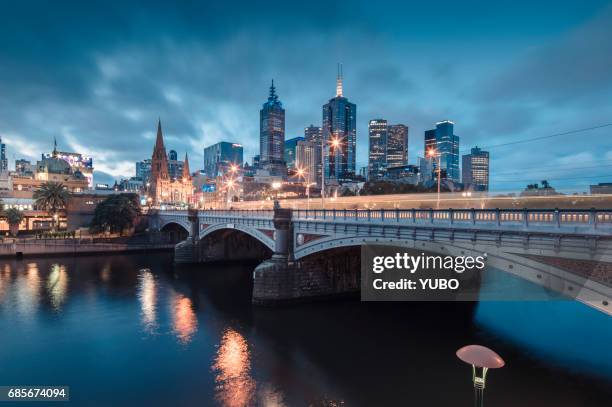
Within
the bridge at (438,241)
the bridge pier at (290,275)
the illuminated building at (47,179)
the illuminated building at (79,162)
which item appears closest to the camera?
the bridge at (438,241)

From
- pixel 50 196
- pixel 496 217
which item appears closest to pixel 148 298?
pixel 496 217

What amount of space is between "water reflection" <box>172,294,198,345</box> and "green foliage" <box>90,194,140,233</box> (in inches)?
1791

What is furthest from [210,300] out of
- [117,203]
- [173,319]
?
[117,203]

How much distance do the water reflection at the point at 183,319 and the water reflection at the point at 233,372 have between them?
2798 mm

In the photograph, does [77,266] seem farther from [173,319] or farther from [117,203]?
[173,319]

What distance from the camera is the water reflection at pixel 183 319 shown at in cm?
2530

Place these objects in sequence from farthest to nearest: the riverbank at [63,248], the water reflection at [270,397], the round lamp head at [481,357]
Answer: the riverbank at [63,248] < the water reflection at [270,397] < the round lamp head at [481,357]

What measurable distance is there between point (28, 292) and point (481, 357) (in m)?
42.7

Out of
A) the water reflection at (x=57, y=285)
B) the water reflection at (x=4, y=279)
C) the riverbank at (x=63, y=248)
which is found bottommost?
the water reflection at (x=57, y=285)

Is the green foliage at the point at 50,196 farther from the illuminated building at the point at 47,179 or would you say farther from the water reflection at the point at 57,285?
the water reflection at the point at 57,285

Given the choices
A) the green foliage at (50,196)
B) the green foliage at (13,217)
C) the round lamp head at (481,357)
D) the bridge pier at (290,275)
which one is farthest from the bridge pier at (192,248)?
the round lamp head at (481,357)

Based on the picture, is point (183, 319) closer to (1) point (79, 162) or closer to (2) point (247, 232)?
(2) point (247, 232)

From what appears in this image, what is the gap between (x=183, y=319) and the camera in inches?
1143

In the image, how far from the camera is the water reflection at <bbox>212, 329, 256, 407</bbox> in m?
16.9
